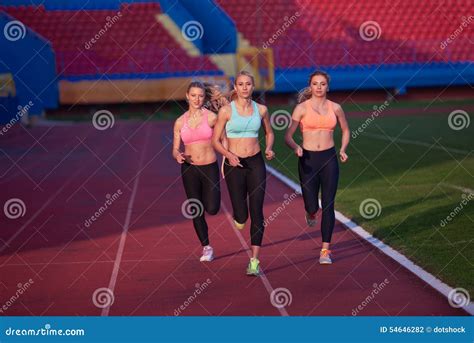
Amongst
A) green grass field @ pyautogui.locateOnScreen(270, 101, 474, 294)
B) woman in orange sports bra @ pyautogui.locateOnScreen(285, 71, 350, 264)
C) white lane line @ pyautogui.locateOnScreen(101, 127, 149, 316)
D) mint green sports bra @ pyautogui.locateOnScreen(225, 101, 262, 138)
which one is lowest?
white lane line @ pyautogui.locateOnScreen(101, 127, 149, 316)

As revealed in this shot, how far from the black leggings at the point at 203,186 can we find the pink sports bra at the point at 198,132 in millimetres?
264

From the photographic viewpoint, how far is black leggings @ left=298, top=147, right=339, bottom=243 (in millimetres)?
9156

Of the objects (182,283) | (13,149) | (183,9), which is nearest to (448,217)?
(182,283)

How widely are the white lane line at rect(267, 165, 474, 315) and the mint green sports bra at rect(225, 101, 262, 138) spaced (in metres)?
1.92

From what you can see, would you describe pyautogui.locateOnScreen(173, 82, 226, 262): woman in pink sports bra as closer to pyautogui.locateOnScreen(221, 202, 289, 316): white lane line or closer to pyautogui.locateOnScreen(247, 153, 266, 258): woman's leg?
pyautogui.locateOnScreen(247, 153, 266, 258): woman's leg

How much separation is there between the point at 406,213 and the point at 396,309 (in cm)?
528

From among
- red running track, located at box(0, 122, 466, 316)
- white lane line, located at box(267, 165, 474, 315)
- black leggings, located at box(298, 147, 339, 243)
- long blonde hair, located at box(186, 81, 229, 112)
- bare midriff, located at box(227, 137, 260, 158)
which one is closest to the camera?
red running track, located at box(0, 122, 466, 316)

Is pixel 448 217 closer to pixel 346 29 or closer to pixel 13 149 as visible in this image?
pixel 13 149

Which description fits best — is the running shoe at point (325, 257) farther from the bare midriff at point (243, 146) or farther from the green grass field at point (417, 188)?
the bare midriff at point (243, 146)

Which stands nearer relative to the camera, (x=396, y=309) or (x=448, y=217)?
(x=396, y=309)

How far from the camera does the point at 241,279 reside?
8508 mm

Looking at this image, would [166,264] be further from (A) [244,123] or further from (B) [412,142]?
(B) [412,142]

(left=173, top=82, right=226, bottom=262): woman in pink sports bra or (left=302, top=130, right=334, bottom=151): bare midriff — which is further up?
(left=302, top=130, right=334, bottom=151): bare midriff

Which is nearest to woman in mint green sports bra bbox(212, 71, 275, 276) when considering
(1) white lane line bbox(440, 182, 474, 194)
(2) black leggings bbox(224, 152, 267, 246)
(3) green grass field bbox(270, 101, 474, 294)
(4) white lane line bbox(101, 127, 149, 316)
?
(2) black leggings bbox(224, 152, 267, 246)
